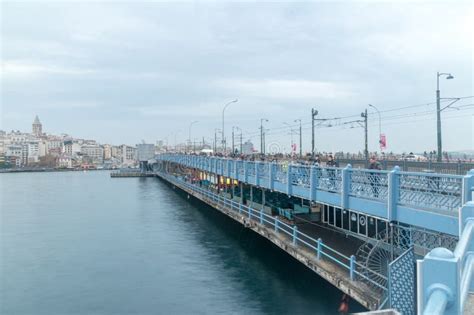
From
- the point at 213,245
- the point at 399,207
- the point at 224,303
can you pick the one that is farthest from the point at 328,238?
the point at 213,245

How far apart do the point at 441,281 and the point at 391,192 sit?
10.3m

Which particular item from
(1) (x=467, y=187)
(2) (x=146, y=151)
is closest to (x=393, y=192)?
(1) (x=467, y=187)

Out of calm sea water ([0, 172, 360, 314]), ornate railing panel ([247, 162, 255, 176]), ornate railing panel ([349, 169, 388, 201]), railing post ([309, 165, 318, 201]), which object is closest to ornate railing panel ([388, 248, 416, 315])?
ornate railing panel ([349, 169, 388, 201])

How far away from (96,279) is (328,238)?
43.9 feet

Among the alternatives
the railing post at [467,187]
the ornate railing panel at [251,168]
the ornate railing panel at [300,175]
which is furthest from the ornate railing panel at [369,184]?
the ornate railing panel at [251,168]

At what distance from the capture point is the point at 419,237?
1441cm

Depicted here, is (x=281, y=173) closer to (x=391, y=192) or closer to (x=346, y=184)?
(x=346, y=184)

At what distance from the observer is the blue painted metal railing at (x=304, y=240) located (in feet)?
47.6

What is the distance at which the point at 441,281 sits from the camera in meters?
3.01

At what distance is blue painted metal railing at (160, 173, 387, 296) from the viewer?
14.5 metres

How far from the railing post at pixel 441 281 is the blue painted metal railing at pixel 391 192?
7425 millimetres

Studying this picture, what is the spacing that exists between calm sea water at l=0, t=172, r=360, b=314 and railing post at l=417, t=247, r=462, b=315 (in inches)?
598

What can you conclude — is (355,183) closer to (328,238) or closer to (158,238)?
(328,238)

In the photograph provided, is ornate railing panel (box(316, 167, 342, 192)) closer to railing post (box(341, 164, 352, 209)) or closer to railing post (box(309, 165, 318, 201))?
railing post (box(309, 165, 318, 201))
